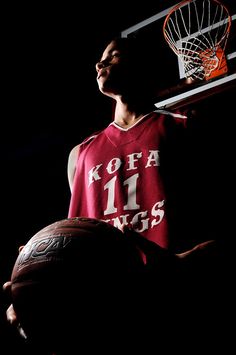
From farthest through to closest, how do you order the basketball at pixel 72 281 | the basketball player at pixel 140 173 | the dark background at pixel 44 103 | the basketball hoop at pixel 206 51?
1. the dark background at pixel 44 103
2. the basketball hoop at pixel 206 51
3. the basketball player at pixel 140 173
4. the basketball at pixel 72 281

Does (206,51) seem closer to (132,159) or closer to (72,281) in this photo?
(132,159)

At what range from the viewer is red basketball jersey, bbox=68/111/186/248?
1474 mm

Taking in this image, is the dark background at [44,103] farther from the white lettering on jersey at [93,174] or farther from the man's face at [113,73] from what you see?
the white lettering on jersey at [93,174]

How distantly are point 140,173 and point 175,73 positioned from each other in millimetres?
1931

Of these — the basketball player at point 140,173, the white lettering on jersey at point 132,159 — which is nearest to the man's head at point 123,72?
the basketball player at point 140,173

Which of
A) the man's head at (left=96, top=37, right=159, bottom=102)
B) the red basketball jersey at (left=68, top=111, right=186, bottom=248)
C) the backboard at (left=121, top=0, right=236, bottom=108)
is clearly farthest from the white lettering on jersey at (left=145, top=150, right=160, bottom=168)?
the backboard at (left=121, top=0, right=236, bottom=108)

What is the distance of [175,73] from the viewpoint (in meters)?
3.20

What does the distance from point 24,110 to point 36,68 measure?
23.7 inches

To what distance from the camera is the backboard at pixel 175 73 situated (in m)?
2.73

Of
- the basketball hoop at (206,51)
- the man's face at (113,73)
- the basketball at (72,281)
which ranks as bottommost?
the basketball at (72,281)

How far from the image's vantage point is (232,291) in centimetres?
149

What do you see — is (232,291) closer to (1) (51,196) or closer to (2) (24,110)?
(1) (51,196)

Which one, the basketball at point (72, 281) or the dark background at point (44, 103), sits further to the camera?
the dark background at point (44, 103)

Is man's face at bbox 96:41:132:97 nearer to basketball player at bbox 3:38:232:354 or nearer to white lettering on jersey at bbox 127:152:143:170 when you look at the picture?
basketball player at bbox 3:38:232:354
